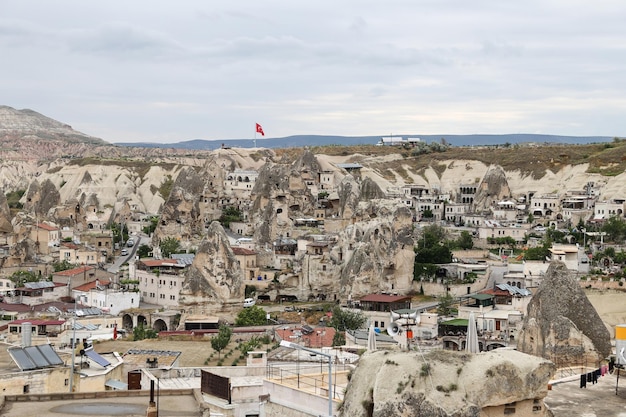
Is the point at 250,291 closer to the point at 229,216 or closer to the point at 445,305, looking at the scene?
the point at 445,305

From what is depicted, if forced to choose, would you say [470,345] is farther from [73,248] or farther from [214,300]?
[73,248]

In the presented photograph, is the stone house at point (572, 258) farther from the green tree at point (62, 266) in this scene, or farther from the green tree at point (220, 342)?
the green tree at point (62, 266)

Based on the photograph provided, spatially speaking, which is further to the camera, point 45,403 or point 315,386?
point 315,386

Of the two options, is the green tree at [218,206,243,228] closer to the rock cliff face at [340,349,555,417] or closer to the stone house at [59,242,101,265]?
the stone house at [59,242,101,265]

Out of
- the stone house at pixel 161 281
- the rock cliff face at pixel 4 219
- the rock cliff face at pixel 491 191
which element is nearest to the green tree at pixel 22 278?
the stone house at pixel 161 281

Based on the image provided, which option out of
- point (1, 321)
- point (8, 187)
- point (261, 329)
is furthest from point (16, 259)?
point (8, 187)

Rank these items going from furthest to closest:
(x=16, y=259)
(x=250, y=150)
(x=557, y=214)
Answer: (x=250, y=150) → (x=557, y=214) → (x=16, y=259)

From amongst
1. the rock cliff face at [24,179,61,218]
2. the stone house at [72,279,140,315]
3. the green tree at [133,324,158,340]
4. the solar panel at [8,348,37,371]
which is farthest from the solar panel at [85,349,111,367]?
the rock cliff face at [24,179,61,218]
